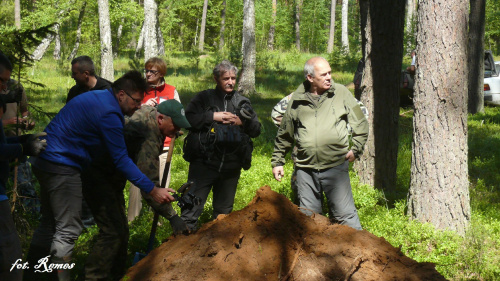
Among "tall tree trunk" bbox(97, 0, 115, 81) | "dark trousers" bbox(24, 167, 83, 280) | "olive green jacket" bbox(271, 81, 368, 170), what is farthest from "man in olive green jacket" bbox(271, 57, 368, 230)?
"tall tree trunk" bbox(97, 0, 115, 81)

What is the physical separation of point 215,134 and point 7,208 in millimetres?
2198

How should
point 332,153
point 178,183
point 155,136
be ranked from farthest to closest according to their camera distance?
point 178,183
point 332,153
point 155,136

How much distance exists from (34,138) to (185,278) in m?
1.63

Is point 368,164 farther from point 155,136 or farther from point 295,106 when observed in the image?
point 155,136

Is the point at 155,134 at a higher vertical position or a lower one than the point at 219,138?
higher

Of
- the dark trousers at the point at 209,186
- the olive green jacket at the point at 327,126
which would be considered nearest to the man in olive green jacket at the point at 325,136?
the olive green jacket at the point at 327,126

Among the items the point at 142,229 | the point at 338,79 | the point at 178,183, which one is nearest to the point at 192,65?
the point at 338,79

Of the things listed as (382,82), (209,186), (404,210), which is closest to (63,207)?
(209,186)

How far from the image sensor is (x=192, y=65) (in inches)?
1013

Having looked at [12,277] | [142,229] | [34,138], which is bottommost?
[142,229]

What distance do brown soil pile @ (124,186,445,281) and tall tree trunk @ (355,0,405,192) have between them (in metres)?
3.69

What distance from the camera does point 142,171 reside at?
4.36m

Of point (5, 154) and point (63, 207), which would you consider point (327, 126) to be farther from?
point (5, 154)

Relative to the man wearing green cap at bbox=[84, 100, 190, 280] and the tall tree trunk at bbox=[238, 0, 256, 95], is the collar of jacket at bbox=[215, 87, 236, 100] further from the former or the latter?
the tall tree trunk at bbox=[238, 0, 256, 95]
